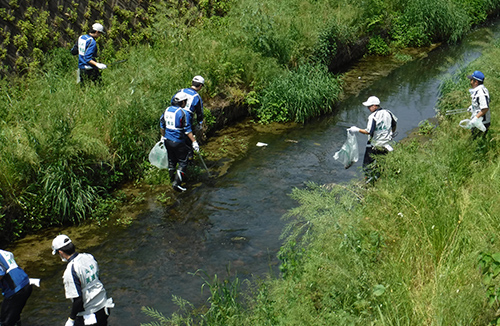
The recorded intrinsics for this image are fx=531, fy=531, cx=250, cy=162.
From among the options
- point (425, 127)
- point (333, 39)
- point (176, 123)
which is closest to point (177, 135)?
point (176, 123)

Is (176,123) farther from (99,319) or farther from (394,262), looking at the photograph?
(394,262)

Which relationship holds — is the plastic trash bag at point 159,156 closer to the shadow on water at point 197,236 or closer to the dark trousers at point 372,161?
the shadow on water at point 197,236

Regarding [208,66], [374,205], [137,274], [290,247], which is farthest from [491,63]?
[137,274]

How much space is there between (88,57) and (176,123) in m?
3.12

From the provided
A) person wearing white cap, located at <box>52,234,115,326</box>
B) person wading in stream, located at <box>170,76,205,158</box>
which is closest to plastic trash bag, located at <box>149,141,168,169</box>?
person wading in stream, located at <box>170,76,205,158</box>

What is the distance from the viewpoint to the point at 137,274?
26.0ft

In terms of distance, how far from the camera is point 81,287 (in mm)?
5801

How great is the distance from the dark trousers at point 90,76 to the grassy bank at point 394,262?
21.1ft

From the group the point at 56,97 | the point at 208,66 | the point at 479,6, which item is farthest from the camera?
the point at 479,6

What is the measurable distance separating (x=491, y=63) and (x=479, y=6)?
11.3 metres

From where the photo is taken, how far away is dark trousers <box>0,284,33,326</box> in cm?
629

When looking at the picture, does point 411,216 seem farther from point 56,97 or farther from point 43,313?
point 56,97

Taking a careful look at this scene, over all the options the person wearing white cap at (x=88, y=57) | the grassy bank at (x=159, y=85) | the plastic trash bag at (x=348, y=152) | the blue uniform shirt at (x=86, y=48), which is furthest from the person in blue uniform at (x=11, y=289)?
the blue uniform shirt at (x=86, y=48)

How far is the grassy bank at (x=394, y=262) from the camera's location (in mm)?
5230
